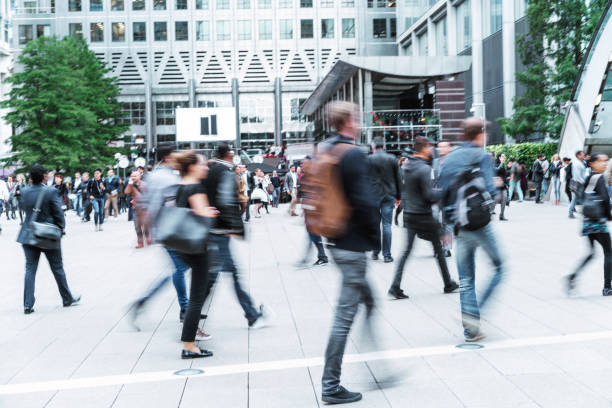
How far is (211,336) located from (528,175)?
2686 cm

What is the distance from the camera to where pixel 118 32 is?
6606 cm

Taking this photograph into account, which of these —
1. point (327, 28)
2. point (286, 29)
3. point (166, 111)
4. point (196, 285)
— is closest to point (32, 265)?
point (196, 285)

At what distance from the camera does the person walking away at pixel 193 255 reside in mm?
5496

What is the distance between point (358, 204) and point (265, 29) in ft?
210

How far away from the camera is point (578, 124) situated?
24.9m

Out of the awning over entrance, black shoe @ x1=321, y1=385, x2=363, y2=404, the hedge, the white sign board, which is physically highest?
the awning over entrance

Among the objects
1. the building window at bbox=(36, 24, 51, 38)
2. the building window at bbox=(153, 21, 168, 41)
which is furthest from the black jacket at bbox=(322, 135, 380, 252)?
the building window at bbox=(36, 24, 51, 38)

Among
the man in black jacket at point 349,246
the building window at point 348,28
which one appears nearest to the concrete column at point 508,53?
the building window at point 348,28

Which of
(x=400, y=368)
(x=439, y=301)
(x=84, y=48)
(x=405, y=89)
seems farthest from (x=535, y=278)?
(x=84, y=48)

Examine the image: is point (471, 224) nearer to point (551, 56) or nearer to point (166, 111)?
point (551, 56)

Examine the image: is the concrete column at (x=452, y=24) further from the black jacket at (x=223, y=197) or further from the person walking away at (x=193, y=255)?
the person walking away at (x=193, y=255)

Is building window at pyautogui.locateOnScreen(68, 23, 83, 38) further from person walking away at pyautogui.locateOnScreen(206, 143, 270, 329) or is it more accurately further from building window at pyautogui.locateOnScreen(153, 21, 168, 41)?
person walking away at pyautogui.locateOnScreen(206, 143, 270, 329)

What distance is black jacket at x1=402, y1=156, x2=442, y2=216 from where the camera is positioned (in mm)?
8193

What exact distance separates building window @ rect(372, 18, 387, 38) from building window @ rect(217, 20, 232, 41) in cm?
1345
